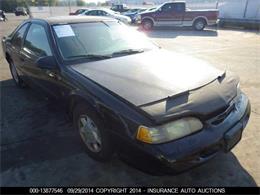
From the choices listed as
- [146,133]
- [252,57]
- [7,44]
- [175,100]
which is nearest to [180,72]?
[175,100]

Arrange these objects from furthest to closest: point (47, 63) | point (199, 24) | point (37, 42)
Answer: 1. point (199, 24)
2. point (37, 42)
3. point (47, 63)

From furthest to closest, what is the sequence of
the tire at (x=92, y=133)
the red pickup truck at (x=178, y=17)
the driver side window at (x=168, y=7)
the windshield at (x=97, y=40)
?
the driver side window at (x=168, y=7)
the red pickup truck at (x=178, y=17)
the windshield at (x=97, y=40)
the tire at (x=92, y=133)

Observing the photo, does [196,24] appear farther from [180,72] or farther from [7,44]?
[180,72]

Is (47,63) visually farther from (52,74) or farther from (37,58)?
(37,58)

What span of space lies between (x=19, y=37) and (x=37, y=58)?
1.28m

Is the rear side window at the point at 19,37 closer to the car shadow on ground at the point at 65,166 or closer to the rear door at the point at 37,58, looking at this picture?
the rear door at the point at 37,58

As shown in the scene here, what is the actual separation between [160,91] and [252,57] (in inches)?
268

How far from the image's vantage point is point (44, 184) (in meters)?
2.56

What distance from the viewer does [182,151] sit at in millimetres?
2096

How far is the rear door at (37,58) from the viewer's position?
11.0 feet

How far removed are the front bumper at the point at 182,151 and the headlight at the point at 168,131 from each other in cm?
4

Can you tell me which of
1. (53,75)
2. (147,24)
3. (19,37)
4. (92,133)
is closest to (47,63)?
(53,75)

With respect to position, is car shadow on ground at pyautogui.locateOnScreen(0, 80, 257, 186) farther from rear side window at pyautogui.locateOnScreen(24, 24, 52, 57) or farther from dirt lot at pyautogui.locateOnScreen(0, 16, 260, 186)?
rear side window at pyautogui.locateOnScreen(24, 24, 52, 57)

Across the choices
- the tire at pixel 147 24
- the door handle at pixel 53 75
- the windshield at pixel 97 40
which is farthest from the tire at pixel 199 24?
the door handle at pixel 53 75
